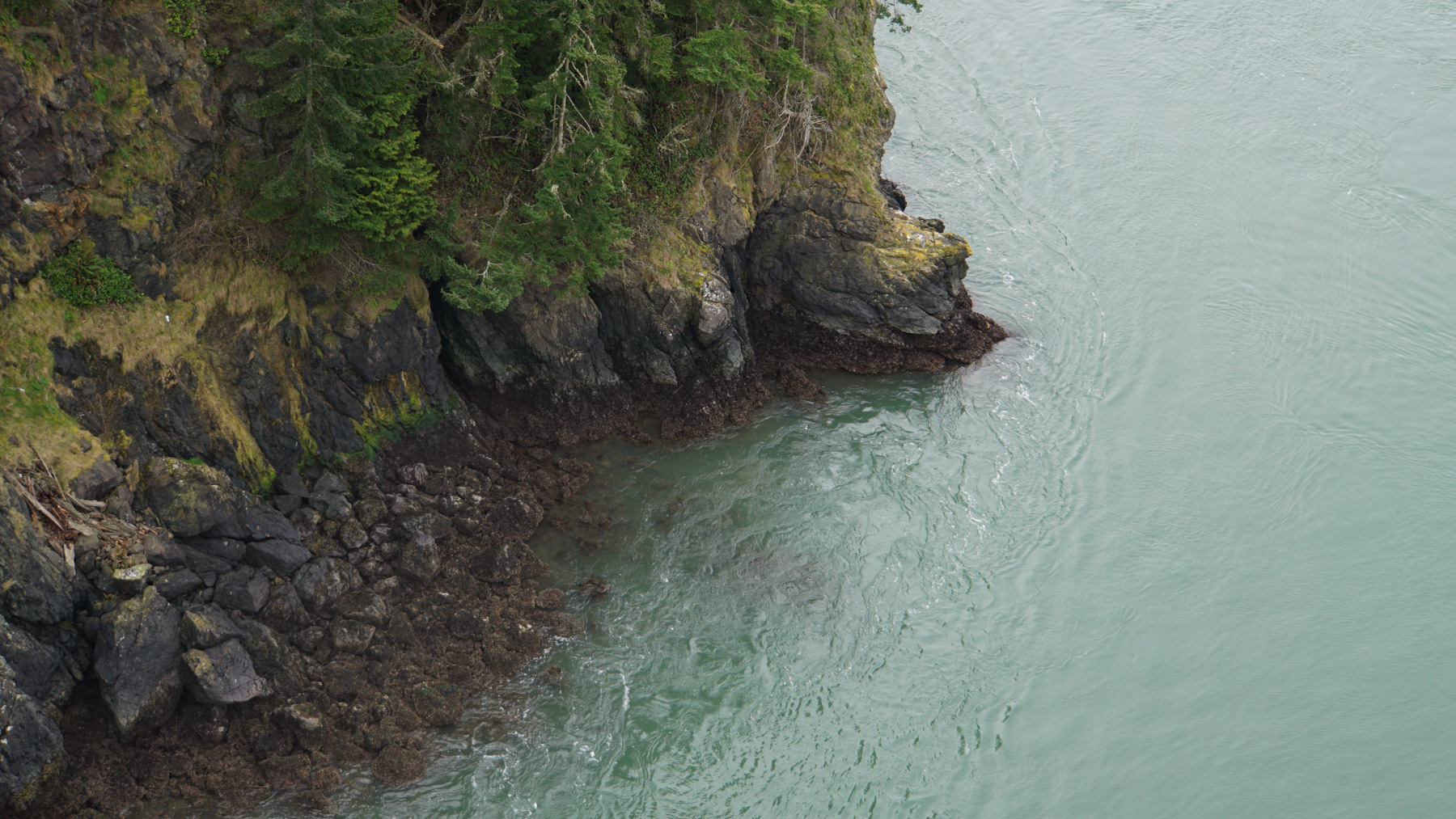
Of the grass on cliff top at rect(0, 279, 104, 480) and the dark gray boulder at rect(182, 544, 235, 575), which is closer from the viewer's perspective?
the grass on cliff top at rect(0, 279, 104, 480)

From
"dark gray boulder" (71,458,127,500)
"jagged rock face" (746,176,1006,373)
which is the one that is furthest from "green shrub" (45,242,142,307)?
"jagged rock face" (746,176,1006,373)

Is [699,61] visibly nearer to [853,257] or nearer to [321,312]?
[853,257]

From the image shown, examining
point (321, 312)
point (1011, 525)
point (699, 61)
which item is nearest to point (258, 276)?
point (321, 312)

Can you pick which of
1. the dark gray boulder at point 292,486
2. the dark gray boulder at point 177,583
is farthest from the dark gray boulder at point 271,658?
the dark gray boulder at point 292,486

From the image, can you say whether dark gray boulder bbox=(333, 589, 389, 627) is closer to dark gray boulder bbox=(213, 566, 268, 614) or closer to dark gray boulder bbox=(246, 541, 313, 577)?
dark gray boulder bbox=(246, 541, 313, 577)

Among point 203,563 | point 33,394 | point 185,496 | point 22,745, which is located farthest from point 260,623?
point 33,394

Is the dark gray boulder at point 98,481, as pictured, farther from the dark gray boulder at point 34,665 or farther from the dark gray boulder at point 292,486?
the dark gray boulder at point 292,486

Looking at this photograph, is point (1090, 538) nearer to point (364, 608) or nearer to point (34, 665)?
point (364, 608)
